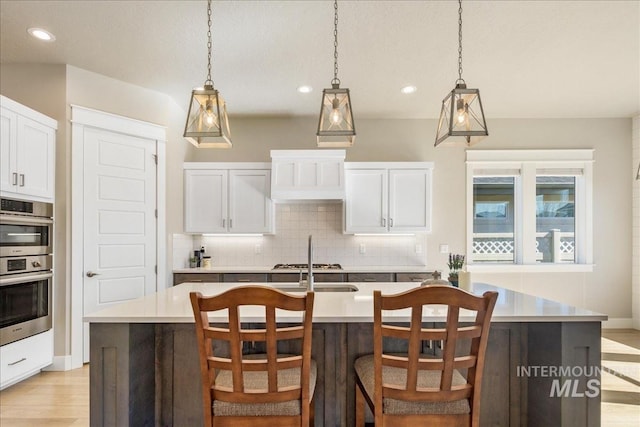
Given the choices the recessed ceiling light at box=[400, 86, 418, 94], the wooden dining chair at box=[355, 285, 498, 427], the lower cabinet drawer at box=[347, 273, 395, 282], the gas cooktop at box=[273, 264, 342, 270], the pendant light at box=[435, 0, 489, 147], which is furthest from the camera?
the gas cooktop at box=[273, 264, 342, 270]

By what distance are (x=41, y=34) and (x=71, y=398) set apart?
288 cm

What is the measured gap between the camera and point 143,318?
1633 millimetres

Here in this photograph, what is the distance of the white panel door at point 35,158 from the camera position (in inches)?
113

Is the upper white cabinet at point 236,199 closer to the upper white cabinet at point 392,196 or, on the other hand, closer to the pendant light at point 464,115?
the upper white cabinet at point 392,196

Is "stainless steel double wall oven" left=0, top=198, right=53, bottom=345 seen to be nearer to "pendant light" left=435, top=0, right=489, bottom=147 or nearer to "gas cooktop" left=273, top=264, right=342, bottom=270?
"gas cooktop" left=273, top=264, right=342, bottom=270

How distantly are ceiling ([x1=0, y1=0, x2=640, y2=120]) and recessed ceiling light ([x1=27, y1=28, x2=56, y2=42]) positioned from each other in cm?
5

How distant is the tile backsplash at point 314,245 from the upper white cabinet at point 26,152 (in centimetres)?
185

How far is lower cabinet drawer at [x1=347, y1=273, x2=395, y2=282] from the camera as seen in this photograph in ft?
13.5

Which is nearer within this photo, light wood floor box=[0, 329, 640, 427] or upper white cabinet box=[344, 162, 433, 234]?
light wood floor box=[0, 329, 640, 427]

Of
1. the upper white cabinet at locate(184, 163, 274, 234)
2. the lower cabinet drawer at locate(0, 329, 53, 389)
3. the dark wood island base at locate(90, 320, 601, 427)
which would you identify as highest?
the upper white cabinet at locate(184, 163, 274, 234)

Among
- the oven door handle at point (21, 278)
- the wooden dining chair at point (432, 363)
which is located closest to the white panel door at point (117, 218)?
the oven door handle at point (21, 278)

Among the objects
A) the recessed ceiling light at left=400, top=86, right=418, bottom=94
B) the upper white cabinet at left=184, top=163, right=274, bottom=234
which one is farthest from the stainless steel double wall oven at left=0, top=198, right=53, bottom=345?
the recessed ceiling light at left=400, top=86, right=418, bottom=94

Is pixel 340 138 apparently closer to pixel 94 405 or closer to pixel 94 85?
pixel 94 405

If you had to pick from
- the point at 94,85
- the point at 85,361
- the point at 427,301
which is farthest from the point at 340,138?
the point at 85,361
